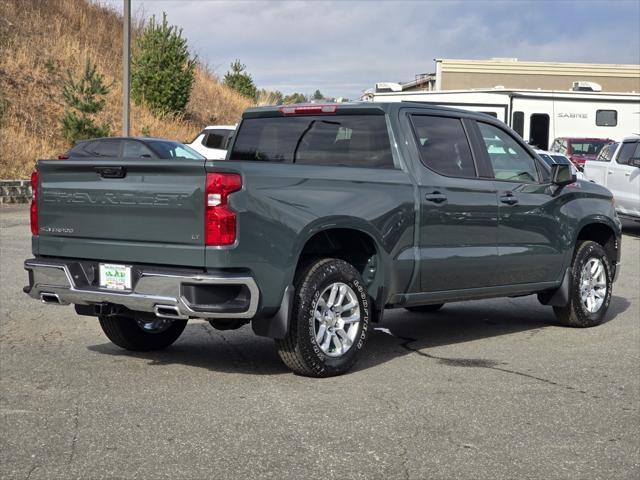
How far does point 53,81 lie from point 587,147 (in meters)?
16.5

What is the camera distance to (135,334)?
779 cm

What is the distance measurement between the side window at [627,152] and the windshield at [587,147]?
317 inches

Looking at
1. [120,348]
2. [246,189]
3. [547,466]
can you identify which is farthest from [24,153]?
[547,466]

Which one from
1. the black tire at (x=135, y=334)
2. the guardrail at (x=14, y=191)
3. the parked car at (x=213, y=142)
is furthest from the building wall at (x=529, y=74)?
the black tire at (x=135, y=334)

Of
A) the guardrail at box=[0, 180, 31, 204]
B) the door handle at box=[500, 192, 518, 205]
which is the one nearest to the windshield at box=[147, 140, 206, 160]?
the guardrail at box=[0, 180, 31, 204]

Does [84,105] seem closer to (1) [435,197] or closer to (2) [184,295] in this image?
(1) [435,197]

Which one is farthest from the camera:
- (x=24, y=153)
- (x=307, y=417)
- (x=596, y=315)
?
(x=24, y=153)

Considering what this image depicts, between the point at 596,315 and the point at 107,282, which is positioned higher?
the point at 107,282

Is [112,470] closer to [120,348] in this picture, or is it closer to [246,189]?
[246,189]

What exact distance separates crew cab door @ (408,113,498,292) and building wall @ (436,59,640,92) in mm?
26055

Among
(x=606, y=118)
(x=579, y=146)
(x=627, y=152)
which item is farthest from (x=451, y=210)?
(x=606, y=118)

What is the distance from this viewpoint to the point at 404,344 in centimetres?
838

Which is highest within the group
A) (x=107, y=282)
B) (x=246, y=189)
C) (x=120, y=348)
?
(x=246, y=189)

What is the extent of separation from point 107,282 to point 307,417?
1.79 m
